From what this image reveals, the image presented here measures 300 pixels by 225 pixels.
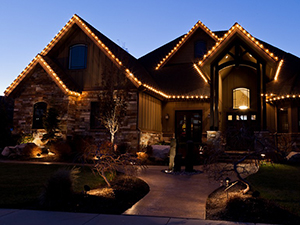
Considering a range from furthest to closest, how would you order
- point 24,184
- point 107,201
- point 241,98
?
1. point 241,98
2. point 24,184
3. point 107,201

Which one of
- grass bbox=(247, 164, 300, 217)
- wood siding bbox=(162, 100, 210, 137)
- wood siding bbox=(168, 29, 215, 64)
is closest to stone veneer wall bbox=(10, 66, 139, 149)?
wood siding bbox=(162, 100, 210, 137)

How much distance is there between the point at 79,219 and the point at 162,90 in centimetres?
1464

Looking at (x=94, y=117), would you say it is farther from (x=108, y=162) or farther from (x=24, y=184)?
(x=108, y=162)

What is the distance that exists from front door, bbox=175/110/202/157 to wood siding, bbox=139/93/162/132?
1271mm

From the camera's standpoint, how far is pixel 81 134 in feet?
53.6

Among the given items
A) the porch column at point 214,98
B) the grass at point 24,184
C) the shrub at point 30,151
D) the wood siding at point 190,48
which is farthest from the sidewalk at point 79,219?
the wood siding at point 190,48

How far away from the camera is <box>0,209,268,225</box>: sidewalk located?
14.9 ft

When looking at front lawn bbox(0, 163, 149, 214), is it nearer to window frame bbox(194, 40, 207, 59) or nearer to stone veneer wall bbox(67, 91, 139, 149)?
stone veneer wall bbox(67, 91, 139, 149)

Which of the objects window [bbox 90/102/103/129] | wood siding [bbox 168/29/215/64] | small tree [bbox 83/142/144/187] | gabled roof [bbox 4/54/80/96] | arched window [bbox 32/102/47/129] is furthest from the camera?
wood siding [bbox 168/29/215/64]

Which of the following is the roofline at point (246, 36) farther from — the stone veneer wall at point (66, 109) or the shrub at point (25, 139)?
the shrub at point (25, 139)

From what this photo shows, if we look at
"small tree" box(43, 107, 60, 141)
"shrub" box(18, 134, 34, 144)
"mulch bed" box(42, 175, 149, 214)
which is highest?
"small tree" box(43, 107, 60, 141)

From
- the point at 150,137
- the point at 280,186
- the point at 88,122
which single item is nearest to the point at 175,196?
the point at 280,186

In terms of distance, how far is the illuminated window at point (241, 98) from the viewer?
17.9 m

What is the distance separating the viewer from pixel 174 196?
6.57 meters
